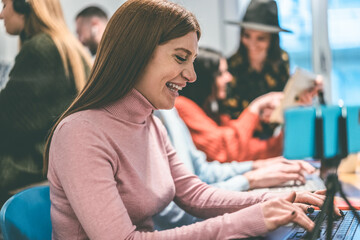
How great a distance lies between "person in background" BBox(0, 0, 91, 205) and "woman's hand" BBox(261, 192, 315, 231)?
735 millimetres

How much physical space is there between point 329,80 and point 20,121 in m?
2.44

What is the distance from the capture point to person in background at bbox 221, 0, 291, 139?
224 cm

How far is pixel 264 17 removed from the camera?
2.27 meters

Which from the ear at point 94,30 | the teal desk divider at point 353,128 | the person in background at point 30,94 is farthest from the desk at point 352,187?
the ear at point 94,30

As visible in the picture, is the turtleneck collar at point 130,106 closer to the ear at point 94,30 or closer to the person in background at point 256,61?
the person in background at point 256,61

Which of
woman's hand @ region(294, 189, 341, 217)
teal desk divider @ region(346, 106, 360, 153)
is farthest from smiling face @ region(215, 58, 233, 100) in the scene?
teal desk divider @ region(346, 106, 360, 153)

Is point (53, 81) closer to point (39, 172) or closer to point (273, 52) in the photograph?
point (39, 172)

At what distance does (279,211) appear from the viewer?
2.39 ft

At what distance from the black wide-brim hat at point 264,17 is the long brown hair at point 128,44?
1463 mm

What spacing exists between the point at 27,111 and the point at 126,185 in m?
0.56

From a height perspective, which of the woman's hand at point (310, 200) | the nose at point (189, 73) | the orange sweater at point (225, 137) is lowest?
the orange sweater at point (225, 137)

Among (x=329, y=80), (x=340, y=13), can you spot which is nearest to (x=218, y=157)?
(x=329, y=80)

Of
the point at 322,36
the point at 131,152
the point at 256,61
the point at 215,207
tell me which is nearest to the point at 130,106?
the point at 131,152

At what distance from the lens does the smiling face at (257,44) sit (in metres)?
2.31
